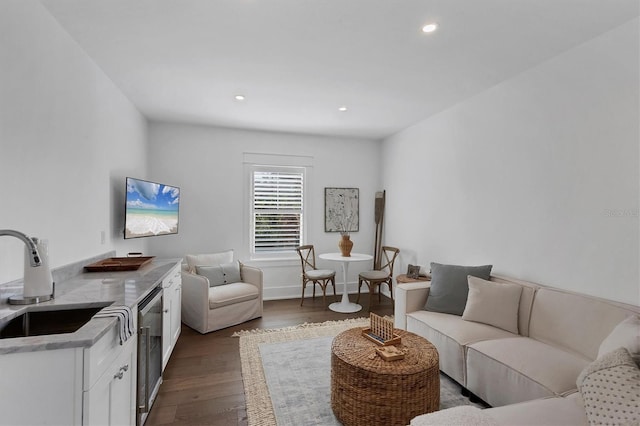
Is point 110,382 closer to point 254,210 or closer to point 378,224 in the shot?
point 254,210

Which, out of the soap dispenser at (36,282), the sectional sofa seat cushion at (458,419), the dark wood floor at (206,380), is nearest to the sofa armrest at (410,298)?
the dark wood floor at (206,380)

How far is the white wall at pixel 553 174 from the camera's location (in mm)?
2119

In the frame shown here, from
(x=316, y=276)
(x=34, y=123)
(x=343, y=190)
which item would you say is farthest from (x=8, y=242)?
(x=343, y=190)

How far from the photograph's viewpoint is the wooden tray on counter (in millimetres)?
2449

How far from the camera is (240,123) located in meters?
4.41

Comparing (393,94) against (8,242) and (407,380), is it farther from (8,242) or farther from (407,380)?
(8,242)

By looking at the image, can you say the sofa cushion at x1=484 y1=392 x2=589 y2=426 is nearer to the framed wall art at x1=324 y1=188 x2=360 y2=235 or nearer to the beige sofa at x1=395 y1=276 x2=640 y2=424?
the beige sofa at x1=395 y1=276 x2=640 y2=424

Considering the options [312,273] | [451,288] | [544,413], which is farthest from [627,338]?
[312,273]

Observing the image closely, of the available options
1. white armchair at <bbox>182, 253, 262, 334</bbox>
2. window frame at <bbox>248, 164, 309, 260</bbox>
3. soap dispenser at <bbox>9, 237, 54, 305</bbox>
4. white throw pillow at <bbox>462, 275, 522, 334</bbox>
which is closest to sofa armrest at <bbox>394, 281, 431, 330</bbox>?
white throw pillow at <bbox>462, 275, 522, 334</bbox>

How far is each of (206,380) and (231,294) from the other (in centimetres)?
122

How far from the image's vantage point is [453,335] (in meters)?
2.45

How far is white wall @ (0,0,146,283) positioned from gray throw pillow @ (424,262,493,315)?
3019mm

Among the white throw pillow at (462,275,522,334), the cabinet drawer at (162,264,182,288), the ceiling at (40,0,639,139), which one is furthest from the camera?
the cabinet drawer at (162,264,182,288)

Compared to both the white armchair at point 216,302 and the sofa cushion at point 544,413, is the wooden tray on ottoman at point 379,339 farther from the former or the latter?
the white armchair at point 216,302
